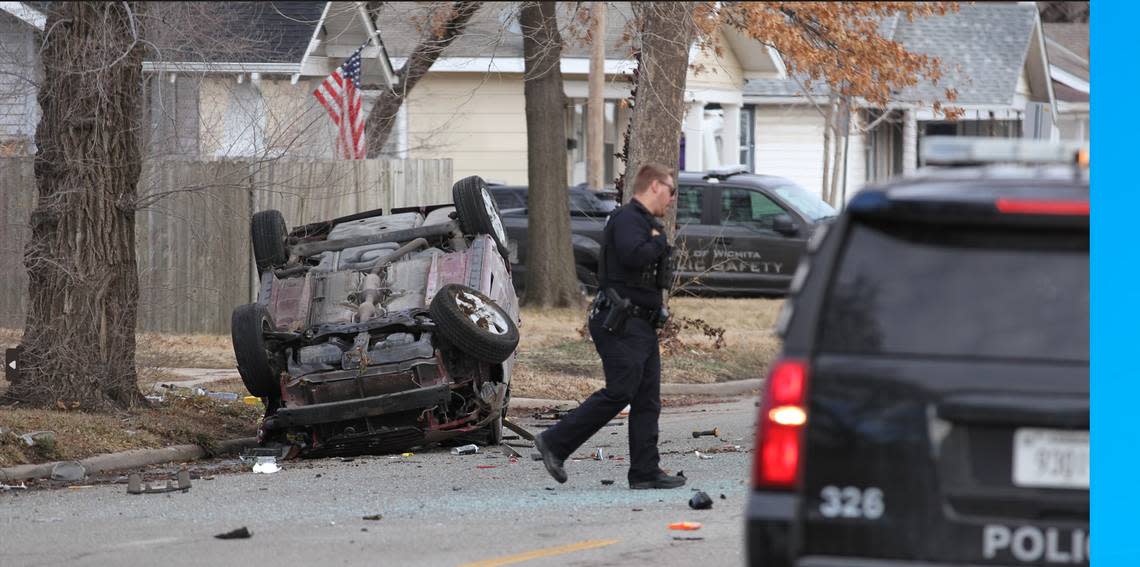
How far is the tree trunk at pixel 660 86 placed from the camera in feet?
54.4

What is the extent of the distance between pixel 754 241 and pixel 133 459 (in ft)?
46.3

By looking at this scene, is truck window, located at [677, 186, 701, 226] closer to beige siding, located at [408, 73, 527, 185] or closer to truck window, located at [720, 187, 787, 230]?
truck window, located at [720, 187, 787, 230]

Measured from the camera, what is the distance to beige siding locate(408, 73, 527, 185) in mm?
32312

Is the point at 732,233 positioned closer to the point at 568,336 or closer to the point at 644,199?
the point at 568,336

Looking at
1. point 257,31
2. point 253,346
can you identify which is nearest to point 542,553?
point 253,346

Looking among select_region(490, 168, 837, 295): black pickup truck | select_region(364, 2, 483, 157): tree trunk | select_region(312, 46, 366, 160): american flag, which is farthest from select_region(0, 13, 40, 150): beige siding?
select_region(490, 168, 837, 295): black pickup truck

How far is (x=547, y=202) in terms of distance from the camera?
21.9 m

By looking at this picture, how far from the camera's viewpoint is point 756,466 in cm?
457

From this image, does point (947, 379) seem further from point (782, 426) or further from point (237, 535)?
point (237, 535)

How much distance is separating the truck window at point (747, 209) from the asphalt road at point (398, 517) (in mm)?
13005

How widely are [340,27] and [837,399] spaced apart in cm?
2344

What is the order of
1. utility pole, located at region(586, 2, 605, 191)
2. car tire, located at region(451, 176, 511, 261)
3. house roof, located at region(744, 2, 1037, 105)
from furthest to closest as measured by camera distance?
1. house roof, located at region(744, 2, 1037, 105)
2. utility pole, located at region(586, 2, 605, 191)
3. car tire, located at region(451, 176, 511, 261)

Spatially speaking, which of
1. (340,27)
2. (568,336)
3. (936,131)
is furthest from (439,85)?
(936,131)

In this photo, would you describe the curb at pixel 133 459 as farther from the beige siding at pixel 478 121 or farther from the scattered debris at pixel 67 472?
the beige siding at pixel 478 121
